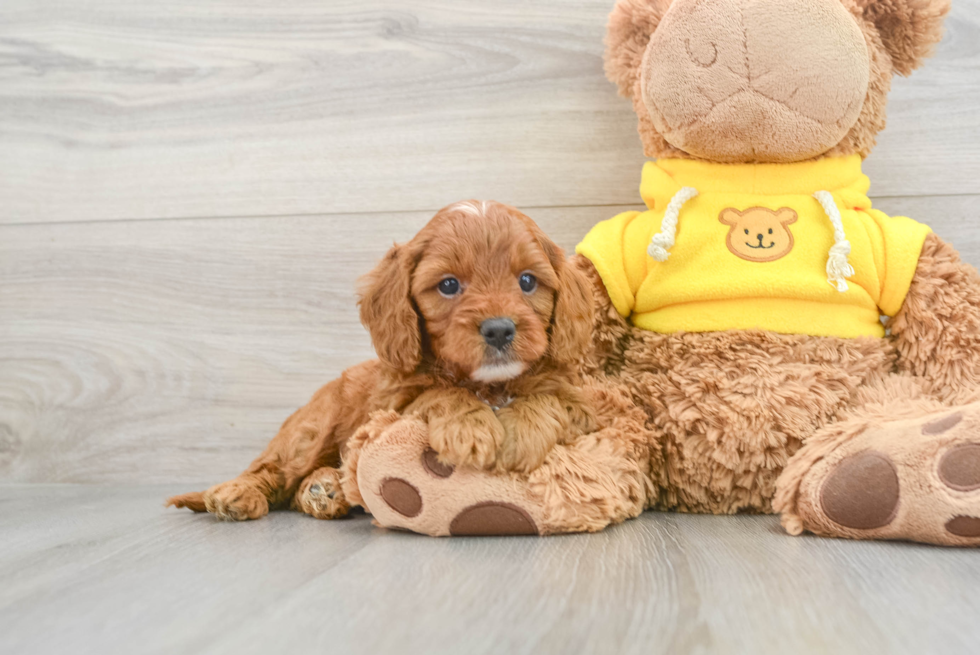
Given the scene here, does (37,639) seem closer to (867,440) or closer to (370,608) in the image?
(370,608)

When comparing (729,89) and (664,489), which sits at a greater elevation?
(729,89)

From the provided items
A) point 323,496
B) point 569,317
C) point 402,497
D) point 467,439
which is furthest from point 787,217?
point 323,496

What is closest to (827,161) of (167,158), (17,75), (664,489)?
(664,489)

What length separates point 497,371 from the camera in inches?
42.6

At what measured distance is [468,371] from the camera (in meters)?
1.11

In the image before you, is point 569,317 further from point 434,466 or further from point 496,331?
point 434,466

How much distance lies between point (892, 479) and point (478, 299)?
1.93 ft

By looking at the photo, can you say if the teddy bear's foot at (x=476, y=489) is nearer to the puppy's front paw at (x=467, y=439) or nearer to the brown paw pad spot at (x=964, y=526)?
the puppy's front paw at (x=467, y=439)

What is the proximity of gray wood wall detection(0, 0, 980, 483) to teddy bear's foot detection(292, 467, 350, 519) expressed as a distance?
422 millimetres

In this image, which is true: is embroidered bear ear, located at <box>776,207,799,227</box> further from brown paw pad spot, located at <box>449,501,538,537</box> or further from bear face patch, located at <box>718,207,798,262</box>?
brown paw pad spot, located at <box>449,501,538,537</box>

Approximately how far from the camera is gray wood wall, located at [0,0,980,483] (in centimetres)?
167

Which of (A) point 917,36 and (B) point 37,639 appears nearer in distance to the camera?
(B) point 37,639

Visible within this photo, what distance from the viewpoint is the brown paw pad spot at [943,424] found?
0.98 meters

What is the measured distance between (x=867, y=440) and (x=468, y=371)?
1.82ft
